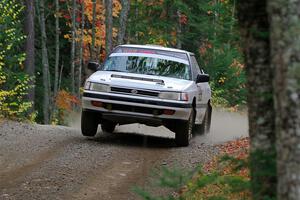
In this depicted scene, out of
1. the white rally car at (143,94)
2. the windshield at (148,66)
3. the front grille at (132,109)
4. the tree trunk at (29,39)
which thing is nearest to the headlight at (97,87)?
the white rally car at (143,94)

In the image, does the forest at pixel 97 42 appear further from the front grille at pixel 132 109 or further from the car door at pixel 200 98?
the front grille at pixel 132 109

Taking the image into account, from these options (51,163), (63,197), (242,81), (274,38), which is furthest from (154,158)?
(242,81)

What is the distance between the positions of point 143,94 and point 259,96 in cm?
791

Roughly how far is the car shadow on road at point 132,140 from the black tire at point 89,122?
0.26 m

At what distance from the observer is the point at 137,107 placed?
504 inches

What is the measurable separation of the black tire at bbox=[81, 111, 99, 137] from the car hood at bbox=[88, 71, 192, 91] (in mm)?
800

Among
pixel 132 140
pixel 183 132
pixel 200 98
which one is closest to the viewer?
pixel 183 132

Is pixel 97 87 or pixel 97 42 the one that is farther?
pixel 97 42

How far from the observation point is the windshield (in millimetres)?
13773

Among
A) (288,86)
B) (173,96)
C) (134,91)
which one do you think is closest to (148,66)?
(134,91)

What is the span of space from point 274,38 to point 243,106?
3035 centimetres

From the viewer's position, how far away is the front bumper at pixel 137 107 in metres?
12.7

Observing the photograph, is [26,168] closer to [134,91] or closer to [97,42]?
[134,91]

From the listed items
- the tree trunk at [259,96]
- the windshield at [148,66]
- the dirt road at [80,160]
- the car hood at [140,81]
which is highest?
the tree trunk at [259,96]
